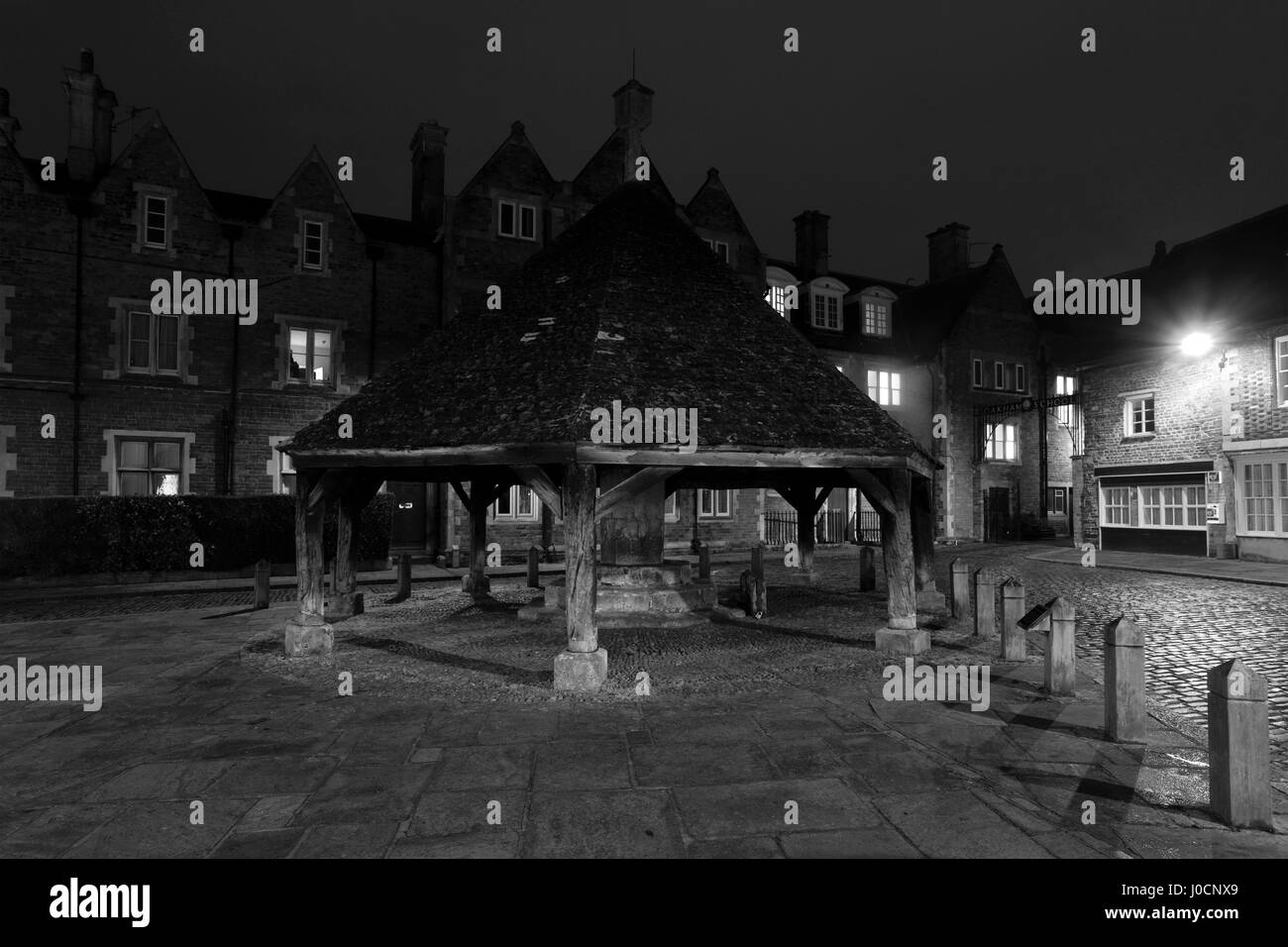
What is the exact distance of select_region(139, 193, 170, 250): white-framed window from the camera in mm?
20422

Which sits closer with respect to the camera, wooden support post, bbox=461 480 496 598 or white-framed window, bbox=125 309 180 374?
wooden support post, bbox=461 480 496 598

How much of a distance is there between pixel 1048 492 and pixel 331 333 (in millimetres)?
28387

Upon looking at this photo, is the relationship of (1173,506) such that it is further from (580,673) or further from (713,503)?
(580,673)

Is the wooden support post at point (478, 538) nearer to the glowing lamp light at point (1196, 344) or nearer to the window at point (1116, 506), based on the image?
the glowing lamp light at point (1196, 344)

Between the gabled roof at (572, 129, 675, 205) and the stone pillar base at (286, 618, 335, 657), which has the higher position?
the gabled roof at (572, 129, 675, 205)

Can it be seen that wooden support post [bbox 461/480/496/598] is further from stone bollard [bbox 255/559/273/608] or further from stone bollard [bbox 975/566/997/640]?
stone bollard [bbox 975/566/997/640]

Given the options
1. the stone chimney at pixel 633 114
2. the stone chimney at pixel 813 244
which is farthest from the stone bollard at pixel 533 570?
the stone chimney at pixel 813 244

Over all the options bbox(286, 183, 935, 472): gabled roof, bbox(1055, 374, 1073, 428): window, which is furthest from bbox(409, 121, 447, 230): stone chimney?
bbox(1055, 374, 1073, 428): window

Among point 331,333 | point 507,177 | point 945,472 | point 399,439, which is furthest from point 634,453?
point 945,472

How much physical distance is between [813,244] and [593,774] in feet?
98.6

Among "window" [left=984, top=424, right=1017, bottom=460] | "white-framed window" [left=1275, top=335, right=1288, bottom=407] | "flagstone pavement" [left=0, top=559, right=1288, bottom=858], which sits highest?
"white-framed window" [left=1275, top=335, right=1288, bottom=407]

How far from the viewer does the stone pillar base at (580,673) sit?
7387mm

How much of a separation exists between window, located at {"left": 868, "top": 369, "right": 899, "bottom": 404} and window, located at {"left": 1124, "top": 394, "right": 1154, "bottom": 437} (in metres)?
8.33

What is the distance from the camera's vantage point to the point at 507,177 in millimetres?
23719
